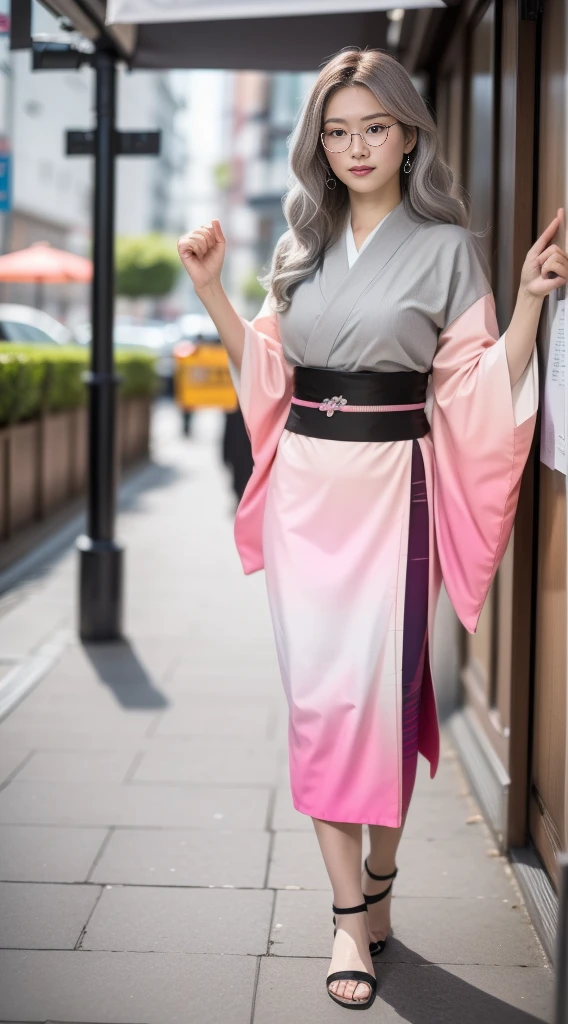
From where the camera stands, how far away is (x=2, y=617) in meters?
6.15

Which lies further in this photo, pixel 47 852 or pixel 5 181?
pixel 5 181

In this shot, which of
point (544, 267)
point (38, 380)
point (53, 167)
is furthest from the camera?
point (53, 167)

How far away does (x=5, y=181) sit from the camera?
573 centimetres

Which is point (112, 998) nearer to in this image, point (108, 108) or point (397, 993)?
point (397, 993)

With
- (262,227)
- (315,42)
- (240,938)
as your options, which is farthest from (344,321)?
(262,227)

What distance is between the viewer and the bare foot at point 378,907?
113 inches

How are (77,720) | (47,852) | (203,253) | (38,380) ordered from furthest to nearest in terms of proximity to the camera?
(38,380) → (77,720) → (47,852) → (203,253)

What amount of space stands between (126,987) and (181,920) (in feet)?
1.16

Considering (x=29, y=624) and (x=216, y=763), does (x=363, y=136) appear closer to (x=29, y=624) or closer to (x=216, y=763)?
(x=216, y=763)

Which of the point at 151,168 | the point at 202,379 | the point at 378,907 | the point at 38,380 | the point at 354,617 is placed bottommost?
the point at 378,907

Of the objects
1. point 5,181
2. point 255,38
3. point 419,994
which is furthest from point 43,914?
point 5,181

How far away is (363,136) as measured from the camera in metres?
2.67

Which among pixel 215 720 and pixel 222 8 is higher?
pixel 222 8

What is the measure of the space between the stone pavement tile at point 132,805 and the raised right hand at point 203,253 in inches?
64.4
